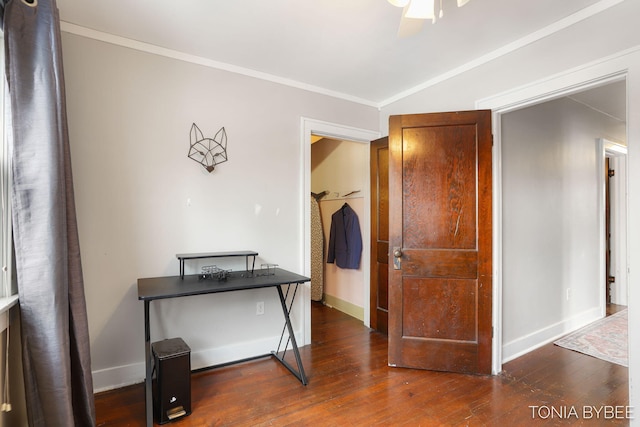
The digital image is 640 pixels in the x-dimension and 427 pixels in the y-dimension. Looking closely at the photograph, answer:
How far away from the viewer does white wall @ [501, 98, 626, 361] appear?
2.72 meters

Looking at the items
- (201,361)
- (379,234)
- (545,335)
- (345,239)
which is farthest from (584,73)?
(201,361)

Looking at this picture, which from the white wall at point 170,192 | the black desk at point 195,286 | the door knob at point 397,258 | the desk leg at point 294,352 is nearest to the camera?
the black desk at point 195,286

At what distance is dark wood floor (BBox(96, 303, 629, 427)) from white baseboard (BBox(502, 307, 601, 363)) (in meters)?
0.07

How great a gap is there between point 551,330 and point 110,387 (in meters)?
3.82

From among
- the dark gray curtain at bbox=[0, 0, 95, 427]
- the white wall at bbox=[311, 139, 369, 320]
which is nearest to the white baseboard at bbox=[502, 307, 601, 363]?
the white wall at bbox=[311, 139, 369, 320]

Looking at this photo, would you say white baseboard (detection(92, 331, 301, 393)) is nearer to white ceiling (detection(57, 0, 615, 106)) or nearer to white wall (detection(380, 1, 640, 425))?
white ceiling (detection(57, 0, 615, 106))

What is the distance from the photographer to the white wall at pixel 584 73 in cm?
171

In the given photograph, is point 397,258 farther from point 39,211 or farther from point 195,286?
point 39,211

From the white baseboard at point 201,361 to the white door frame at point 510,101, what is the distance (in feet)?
5.55

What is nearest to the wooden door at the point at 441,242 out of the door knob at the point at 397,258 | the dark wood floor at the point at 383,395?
the door knob at the point at 397,258

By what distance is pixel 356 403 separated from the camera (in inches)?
81.4

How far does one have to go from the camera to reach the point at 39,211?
139 cm

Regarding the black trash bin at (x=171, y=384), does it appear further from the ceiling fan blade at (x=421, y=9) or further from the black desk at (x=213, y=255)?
the ceiling fan blade at (x=421, y=9)

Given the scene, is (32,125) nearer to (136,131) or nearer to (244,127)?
(136,131)
